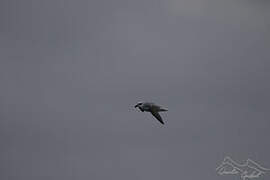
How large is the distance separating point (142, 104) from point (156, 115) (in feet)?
9.93

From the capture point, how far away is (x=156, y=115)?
65812 mm

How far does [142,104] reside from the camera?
63594mm
